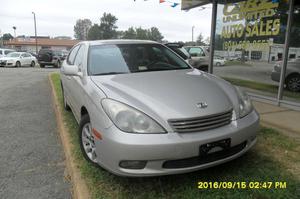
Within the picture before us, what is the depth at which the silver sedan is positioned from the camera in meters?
2.47

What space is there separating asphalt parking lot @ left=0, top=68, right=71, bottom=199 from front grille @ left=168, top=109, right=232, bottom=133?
1.36 metres

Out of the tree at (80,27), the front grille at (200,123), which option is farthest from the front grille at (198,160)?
the tree at (80,27)

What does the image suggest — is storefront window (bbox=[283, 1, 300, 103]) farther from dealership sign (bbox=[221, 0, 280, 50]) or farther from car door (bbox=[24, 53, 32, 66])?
car door (bbox=[24, 53, 32, 66])

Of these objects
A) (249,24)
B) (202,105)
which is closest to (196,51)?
(249,24)

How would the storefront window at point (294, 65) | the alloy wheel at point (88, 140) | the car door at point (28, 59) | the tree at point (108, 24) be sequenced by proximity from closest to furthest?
the alloy wheel at point (88, 140) → the storefront window at point (294, 65) → the car door at point (28, 59) → the tree at point (108, 24)

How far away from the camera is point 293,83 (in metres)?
6.63

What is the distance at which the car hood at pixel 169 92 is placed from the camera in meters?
2.63

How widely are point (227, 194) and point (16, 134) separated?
365 centimetres

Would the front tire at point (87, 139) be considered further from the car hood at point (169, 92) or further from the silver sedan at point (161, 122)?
the car hood at point (169, 92)

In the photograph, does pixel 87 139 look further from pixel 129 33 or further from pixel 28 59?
pixel 129 33

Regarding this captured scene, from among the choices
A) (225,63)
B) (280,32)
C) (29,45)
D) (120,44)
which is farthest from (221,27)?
(29,45)

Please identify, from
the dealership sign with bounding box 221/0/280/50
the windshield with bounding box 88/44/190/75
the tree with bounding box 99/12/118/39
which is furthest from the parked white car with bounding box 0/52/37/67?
the tree with bounding box 99/12/118/39

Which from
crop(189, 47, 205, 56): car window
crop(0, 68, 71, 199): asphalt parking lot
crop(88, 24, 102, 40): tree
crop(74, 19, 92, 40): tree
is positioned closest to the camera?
crop(0, 68, 71, 199): asphalt parking lot

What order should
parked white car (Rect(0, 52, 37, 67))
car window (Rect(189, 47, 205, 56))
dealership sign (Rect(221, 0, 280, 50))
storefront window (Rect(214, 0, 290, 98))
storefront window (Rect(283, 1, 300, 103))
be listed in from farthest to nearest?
parked white car (Rect(0, 52, 37, 67)), car window (Rect(189, 47, 205, 56)), dealership sign (Rect(221, 0, 280, 50)), storefront window (Rect(214, 0, 290, 98)), storefront window (Rect(283, 1, 300, 103))
